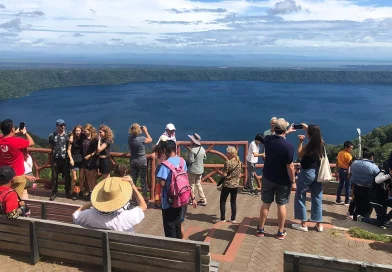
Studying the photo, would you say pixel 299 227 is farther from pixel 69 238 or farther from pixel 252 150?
pixel 69 238

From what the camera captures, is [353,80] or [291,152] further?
[353,80]

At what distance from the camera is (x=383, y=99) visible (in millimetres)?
130375

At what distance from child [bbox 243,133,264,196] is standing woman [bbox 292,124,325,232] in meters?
2.02

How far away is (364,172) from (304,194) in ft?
4.40

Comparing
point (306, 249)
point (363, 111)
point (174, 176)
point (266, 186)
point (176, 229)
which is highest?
point (174, 176)

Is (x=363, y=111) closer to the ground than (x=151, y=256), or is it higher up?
closer to the ground

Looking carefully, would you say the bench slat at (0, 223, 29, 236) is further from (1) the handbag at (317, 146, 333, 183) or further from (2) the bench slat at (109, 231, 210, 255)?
(1) the handbag at (317, 146, 333, 183)

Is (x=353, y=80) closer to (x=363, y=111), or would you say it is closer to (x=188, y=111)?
(x=363, y=111)

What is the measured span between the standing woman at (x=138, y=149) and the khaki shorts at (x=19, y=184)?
1976 millimetres

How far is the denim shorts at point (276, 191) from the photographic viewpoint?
4645 mm

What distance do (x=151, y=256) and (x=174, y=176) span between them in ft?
3.20

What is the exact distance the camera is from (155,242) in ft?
10.8

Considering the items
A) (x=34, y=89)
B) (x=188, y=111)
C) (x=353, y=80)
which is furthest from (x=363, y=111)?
(x=34, y=89)

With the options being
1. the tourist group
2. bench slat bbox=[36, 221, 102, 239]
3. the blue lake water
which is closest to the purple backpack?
the tourist group
